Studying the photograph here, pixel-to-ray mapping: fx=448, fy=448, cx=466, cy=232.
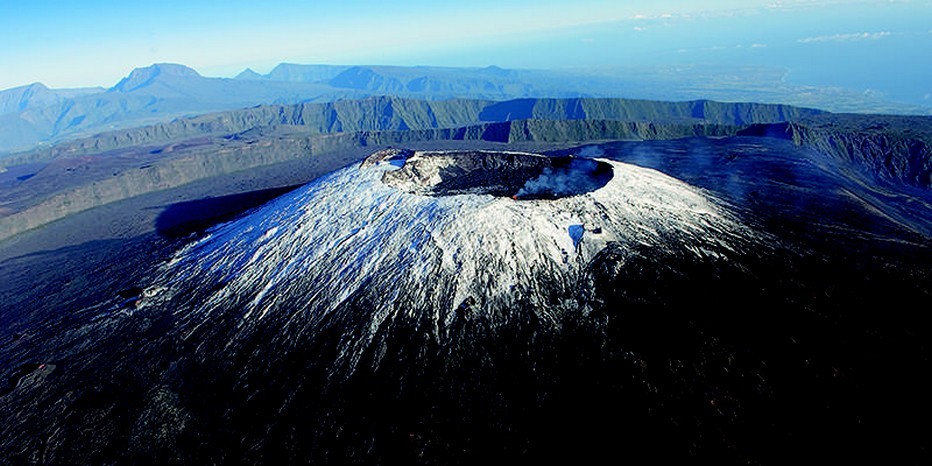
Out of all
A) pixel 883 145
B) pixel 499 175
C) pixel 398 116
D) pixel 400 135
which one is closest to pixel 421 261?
pixel 499 175

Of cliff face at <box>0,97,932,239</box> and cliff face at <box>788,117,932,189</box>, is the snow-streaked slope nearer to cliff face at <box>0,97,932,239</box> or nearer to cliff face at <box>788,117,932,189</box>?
cliff face at <box>788,117,932,189</box>

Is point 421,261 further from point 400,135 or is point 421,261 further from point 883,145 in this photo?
point 400,135

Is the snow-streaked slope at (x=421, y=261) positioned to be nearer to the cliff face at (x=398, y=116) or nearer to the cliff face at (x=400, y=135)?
the cliff face at (x=400, y=135)

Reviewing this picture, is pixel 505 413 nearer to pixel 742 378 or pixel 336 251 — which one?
pixel 742 378

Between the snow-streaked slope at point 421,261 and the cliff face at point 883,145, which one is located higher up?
the cliff face at point 883,145

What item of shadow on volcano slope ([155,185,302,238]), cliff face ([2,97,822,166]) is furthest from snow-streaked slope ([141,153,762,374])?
cliff face ([2,97,822,166])

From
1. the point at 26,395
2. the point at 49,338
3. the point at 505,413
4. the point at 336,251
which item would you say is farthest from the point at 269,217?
the point at 505,413

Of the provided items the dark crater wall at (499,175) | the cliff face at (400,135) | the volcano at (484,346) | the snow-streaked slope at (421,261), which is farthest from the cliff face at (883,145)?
the dark crater wall at (499,175)

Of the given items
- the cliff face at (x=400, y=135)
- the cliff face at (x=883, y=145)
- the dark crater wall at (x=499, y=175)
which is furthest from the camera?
the cliff face at (x=400, y=135)
